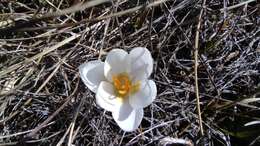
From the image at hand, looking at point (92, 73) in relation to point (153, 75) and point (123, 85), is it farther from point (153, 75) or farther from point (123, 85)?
point (153, 75)

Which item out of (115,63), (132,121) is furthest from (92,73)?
(132,121)

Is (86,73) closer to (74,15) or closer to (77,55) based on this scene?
(77,55)

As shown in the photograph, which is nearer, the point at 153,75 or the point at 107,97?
the point at 107,97

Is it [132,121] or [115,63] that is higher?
[115,63]

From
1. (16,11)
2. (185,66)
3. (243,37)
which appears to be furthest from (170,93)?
(16,11)

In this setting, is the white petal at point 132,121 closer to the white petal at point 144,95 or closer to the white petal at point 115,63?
the white petal at point 144,95
